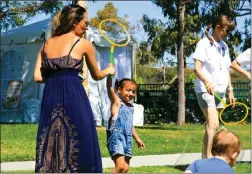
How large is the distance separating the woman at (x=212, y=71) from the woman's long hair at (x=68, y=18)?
240 cm

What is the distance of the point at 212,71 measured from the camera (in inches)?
280

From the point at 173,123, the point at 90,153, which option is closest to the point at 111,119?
the point at 90,153

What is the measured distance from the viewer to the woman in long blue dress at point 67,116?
4691 mm

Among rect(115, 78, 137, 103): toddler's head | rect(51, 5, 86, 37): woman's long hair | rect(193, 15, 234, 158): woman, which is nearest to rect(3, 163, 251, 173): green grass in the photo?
rect(193, 15, 234, 158): woman

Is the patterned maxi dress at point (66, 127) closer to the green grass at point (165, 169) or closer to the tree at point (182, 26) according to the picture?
the green grass at point (165, 169)

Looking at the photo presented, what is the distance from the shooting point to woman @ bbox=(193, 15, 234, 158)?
7035mm

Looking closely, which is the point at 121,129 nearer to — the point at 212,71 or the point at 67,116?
the point at 67,116

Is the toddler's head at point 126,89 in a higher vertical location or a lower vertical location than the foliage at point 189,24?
lower

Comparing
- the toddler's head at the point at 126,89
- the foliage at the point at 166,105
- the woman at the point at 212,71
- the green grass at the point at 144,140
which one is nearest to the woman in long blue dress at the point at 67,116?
the toddler's head at the point at 126,89

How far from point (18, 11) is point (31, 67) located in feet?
7.98

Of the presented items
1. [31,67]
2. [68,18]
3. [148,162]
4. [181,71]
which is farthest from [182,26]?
[68,18]

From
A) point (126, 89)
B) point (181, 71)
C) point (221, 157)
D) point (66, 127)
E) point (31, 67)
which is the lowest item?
point (221, 157)

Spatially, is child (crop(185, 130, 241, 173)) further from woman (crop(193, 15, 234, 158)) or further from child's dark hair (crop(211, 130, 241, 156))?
woman (crop(193, 15, 234, 158))

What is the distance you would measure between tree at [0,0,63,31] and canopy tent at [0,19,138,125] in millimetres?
808
